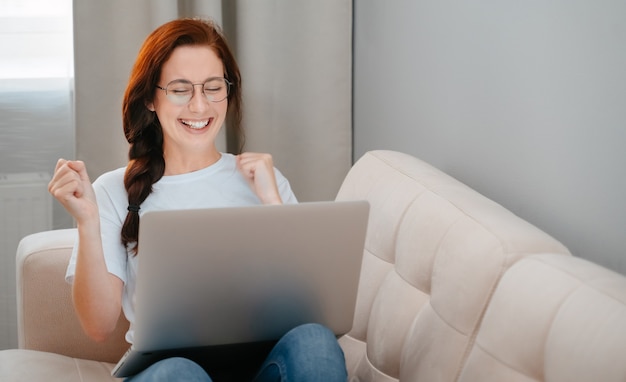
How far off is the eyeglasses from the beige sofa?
37 cm

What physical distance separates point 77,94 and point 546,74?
147cm

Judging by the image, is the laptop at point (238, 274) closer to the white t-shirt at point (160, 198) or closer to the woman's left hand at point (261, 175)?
the white t-shirt at point (160, 198)

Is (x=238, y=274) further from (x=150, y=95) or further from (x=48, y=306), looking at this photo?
(x=48, y=306)

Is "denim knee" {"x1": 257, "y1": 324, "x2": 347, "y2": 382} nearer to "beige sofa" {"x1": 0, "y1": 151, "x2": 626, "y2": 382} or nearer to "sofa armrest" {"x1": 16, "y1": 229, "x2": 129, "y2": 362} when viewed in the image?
"beige sofa" {"x1": 0, "y1": 151, "x2": 626, "y2": 382}

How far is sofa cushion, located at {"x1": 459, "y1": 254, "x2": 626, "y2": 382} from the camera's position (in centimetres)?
104

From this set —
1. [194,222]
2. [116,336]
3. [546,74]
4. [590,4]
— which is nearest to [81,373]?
[116,336]

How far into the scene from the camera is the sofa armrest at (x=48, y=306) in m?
1.97

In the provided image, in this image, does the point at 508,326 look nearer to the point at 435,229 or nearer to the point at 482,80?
the point at 435,229

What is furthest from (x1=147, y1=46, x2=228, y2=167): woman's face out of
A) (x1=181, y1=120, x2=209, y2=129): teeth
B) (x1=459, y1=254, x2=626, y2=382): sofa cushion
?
(x1=459, y1=254, x2=626, y2=382): sofa cushion

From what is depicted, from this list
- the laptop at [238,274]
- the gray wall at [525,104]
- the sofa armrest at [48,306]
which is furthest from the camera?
the sofa armrest at [48,306]

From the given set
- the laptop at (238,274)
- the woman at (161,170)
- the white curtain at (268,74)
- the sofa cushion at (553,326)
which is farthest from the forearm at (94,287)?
the white curtain at (268,74)

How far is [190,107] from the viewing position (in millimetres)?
1750

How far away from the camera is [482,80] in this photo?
1.83 meters

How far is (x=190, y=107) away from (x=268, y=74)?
921 millimetres
